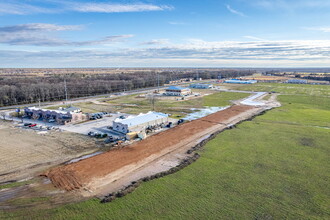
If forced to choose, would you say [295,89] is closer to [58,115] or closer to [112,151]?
[58,115]

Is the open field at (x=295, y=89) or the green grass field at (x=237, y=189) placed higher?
the open field at (x=295, y=89)

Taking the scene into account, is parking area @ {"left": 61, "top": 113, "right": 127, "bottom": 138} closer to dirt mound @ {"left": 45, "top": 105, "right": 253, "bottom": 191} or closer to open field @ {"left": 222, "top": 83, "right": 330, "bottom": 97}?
dirt mound @ {"left": 45, "top": 105, "right": 253, "bottom": 191}

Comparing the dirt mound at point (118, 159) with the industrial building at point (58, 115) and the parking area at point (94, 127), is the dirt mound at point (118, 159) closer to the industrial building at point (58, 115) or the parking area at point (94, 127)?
the parking area at point (94, 127)

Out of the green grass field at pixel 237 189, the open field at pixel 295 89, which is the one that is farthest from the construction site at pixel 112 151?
the open field at pixel 295 89

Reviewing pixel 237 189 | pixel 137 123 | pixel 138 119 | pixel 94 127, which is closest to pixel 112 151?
pixel 137 123

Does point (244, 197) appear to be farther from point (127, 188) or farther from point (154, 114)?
point (154, 114)

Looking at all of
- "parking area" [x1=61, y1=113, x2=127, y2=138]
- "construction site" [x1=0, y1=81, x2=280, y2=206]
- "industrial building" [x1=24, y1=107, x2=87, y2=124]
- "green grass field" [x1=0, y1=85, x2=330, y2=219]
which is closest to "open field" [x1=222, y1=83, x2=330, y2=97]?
"construction site" [x1=0, y1=81, x2=280, y2=206]
